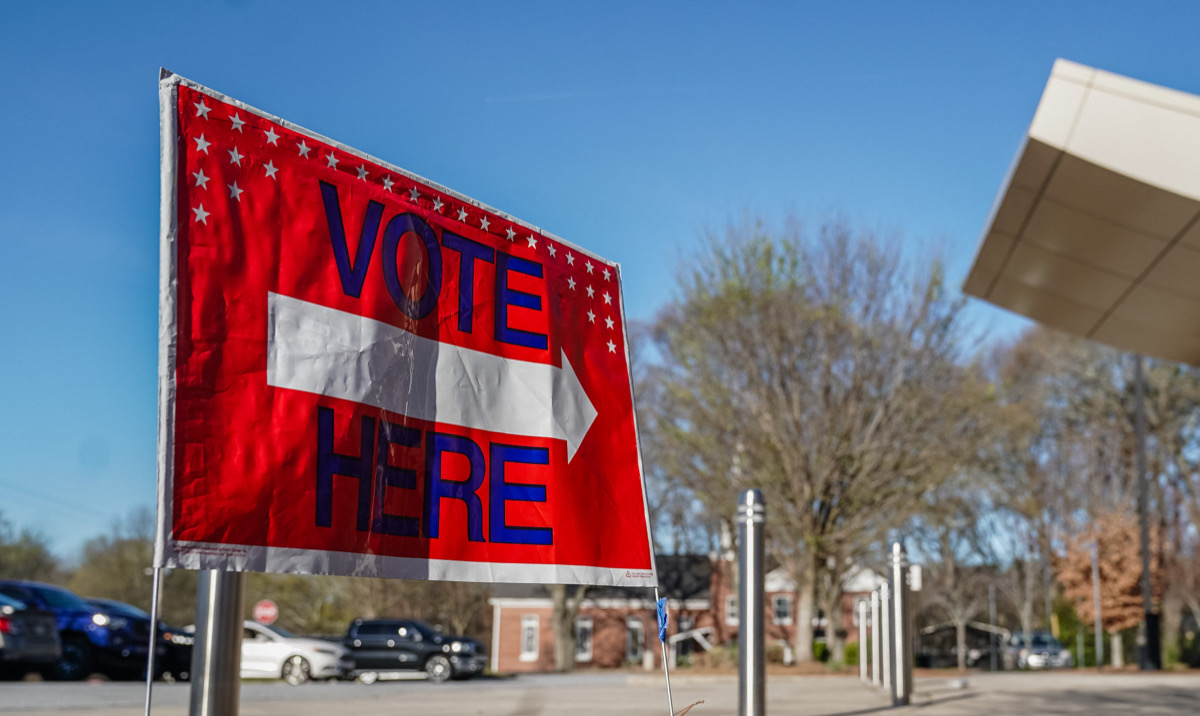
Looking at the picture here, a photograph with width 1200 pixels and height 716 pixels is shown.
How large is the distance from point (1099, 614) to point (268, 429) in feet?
135

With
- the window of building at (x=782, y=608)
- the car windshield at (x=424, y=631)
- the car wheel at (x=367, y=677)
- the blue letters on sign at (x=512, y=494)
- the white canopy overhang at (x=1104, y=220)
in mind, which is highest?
the white canopy overhang at (x=1104, y=220)

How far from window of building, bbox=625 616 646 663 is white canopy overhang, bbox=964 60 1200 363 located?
3634 cm

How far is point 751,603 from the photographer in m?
7.51

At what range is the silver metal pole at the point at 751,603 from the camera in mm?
7340

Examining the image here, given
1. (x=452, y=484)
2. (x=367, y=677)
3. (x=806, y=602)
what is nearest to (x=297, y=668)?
(x=367, y=677)

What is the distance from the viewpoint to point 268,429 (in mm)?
3854

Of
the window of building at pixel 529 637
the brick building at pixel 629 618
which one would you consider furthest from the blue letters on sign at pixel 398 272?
the window of building at pixel 529 637

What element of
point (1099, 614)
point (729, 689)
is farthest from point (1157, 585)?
point (729, 689)

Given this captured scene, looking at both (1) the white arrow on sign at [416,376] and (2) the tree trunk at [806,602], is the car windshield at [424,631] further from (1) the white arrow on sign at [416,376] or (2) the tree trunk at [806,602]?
(1) the white arrow on sign at [416,376]

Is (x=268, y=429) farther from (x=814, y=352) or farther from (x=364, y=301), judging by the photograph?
(x=814, y=352)

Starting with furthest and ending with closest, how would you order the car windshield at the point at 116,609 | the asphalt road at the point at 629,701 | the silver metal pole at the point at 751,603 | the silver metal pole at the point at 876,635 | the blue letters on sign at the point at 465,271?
1. the car windshield at the point at 116,609
2. the silver metal pole at the point at 876,635
3. the asphalt road at the point at 629,701
4. the silver metal pole at the point at 751,603
5. the blue letters on sign at the point at 465,271

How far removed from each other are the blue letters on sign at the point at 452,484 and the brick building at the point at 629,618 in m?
43.5

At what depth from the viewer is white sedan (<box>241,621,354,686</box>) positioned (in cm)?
2166

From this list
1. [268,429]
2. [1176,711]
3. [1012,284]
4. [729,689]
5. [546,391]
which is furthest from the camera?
[729,689]
